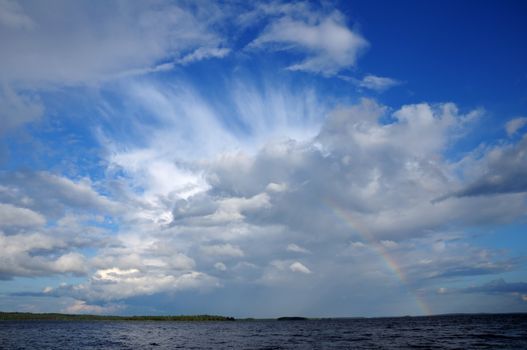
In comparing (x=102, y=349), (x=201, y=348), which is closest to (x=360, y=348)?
(x=201, y=348)

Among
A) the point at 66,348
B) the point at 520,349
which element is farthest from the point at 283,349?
the point at 66,348

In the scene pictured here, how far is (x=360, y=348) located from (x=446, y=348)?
13.0m

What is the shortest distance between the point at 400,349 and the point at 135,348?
45422mm

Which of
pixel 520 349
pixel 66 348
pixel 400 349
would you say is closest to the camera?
pixel 520 349

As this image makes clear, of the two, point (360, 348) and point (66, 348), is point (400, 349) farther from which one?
point (66, 348)

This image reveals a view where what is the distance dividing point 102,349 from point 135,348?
5553 mm

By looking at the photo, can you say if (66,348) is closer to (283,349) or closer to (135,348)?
(135,348)

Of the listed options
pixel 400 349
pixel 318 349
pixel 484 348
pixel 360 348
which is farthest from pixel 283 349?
pixel 484 348

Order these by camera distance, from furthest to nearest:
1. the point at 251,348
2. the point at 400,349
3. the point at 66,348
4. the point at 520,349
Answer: the point at 66,348, the point at 251,348, the point at 400,349, the point at 520,349

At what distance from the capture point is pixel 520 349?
5638 centimetres

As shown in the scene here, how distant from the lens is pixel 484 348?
59375 mm

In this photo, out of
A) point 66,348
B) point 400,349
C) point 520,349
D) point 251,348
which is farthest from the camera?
point 66,348

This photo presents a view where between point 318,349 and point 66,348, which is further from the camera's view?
point 66,348

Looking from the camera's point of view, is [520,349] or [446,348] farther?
[446,348]
